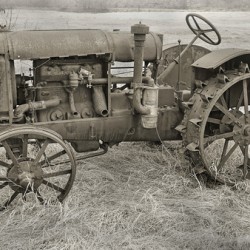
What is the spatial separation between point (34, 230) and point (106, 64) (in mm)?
1602

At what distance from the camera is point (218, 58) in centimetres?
405

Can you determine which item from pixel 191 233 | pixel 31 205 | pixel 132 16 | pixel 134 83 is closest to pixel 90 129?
pixel 134 83

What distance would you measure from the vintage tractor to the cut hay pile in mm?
196

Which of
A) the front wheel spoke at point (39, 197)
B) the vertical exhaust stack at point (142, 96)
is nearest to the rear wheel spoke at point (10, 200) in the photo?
the front wheel spoke at point (39, 197)

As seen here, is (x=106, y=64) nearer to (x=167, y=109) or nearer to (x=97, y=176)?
(x=167, y=109)

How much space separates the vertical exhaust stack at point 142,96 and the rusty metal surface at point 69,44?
8.6 inches

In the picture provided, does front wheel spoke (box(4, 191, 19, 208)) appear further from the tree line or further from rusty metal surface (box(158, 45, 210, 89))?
the tree line

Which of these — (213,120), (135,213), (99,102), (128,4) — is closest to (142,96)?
(99,102)

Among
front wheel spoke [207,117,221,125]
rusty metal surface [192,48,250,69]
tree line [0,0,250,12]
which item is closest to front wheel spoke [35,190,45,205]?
front wheel spoke [207,117,221,125]

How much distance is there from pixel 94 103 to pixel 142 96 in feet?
1.47

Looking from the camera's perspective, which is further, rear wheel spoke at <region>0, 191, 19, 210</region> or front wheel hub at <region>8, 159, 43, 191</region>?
rear wheel spoke at <region>0, 191, 19, 210</region>

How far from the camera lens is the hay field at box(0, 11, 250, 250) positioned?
320 centimetres

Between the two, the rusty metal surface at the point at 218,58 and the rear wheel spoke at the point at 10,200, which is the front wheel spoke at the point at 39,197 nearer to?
the rear wheel spoke at the point at 10,200

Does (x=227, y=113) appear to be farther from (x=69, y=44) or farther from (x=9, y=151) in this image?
(x=9, y=151)
